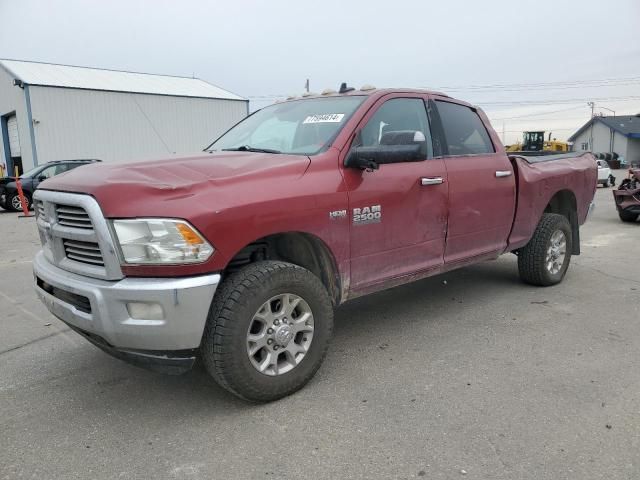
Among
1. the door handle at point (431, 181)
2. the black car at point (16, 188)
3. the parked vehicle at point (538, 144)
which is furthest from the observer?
the parked vehicle at point (538, 144)

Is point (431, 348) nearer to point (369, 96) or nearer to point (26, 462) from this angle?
point (369, 96)

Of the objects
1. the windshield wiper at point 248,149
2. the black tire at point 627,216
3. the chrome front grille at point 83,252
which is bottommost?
the black tire at point 627,216

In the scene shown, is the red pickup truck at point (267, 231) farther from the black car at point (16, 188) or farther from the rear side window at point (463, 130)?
the black car at point (16, 188)

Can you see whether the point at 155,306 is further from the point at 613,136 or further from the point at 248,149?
the point at 613,136

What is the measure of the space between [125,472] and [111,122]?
27.6 meters

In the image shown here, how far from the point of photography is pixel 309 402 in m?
3.15

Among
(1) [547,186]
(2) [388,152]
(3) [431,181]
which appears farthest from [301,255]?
(1) [547,186]

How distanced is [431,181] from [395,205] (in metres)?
0.46

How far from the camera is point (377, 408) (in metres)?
3.04

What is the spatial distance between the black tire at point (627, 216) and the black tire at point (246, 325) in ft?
33.9

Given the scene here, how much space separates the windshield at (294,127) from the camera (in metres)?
3.71

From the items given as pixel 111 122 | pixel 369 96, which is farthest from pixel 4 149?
pixel 369 96

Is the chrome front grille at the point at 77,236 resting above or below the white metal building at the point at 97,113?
below

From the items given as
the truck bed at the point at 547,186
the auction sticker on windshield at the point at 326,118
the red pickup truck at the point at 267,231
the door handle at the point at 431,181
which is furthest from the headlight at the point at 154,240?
the truck bed at the point at 547,186
